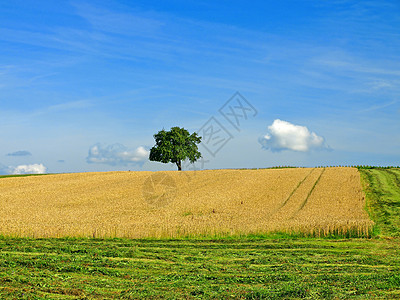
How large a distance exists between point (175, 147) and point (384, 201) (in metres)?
41.8

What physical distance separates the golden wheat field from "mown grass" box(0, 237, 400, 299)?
81.3 inches

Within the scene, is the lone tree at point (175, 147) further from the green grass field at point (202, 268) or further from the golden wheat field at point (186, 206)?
the green grass field at point (202, 268)

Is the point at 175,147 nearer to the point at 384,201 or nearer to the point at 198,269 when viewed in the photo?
the point at 384,201

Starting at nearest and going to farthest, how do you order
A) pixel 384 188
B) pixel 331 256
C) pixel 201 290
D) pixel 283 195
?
pixel 201 290, pixel 331 256, pixel 283 195, pixel 384 188

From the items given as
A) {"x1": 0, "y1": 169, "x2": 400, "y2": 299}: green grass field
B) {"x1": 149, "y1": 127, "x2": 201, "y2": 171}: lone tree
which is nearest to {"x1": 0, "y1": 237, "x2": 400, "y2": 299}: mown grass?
{"x1": 0, "y1": 169, "x2": 400, "y2": 299}: green grass field

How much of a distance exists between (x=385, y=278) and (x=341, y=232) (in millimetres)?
9417

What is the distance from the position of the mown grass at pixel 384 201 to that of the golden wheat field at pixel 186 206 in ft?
3.10

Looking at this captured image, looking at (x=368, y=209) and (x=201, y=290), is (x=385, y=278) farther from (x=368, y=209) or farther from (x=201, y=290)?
(x=368, y=209)

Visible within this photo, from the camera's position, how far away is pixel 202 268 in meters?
13.8

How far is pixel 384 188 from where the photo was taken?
38.2 m

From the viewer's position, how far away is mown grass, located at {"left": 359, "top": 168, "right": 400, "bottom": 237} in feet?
78.4

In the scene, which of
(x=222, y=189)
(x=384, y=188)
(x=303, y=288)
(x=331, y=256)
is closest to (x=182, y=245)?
(x=331, y=256)

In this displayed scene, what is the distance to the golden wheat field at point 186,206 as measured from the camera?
2161 cm

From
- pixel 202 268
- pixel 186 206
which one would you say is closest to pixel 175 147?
pixel 186 206
